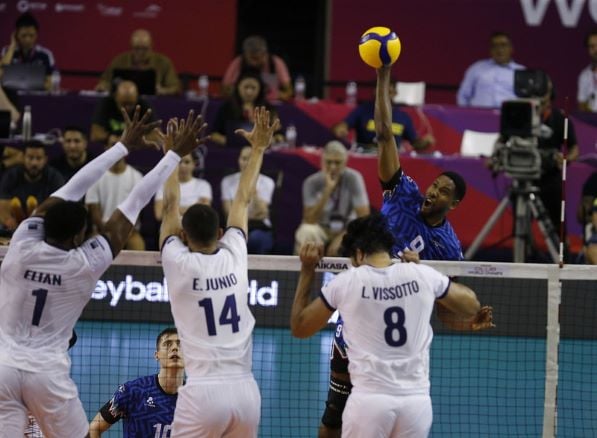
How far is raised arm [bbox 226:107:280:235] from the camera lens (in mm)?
9055

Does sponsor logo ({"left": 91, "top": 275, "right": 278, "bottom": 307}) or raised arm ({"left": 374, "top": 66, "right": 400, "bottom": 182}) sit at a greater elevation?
raised arm ({"left": 374, "top": 66, "right": 400, "bottom": 182})

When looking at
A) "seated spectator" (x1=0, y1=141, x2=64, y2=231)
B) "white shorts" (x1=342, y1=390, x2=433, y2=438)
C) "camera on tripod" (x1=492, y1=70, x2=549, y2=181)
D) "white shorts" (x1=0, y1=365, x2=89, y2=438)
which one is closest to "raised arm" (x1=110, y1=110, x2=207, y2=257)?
"white shorts" (x1=0, y1=365, x2=89, y2=438)

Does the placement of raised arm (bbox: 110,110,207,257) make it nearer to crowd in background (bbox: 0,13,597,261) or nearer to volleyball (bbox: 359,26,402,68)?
volleyball (bbox: 359,26,402,68)

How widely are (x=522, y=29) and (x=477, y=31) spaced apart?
0.80 m

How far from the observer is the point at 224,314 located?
856 cm

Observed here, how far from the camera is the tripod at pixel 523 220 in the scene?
54.9 ft

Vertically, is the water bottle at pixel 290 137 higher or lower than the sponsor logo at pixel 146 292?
higher

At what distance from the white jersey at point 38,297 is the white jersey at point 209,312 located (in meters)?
0.57

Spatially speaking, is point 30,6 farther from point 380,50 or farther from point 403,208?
point 403,208

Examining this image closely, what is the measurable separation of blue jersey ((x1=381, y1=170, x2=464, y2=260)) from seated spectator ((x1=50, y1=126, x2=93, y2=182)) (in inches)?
287

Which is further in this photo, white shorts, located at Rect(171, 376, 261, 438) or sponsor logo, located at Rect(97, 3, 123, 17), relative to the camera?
sponsor logo, located at Rect(97, 3, 123, 17)

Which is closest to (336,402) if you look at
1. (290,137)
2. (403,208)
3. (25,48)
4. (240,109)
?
(403,208)

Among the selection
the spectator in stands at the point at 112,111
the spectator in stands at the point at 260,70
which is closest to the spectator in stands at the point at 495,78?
the spectator in stands at the point at 260,70

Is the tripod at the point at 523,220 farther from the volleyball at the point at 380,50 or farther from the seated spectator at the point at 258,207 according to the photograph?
the volleyball at the point at 380,50
